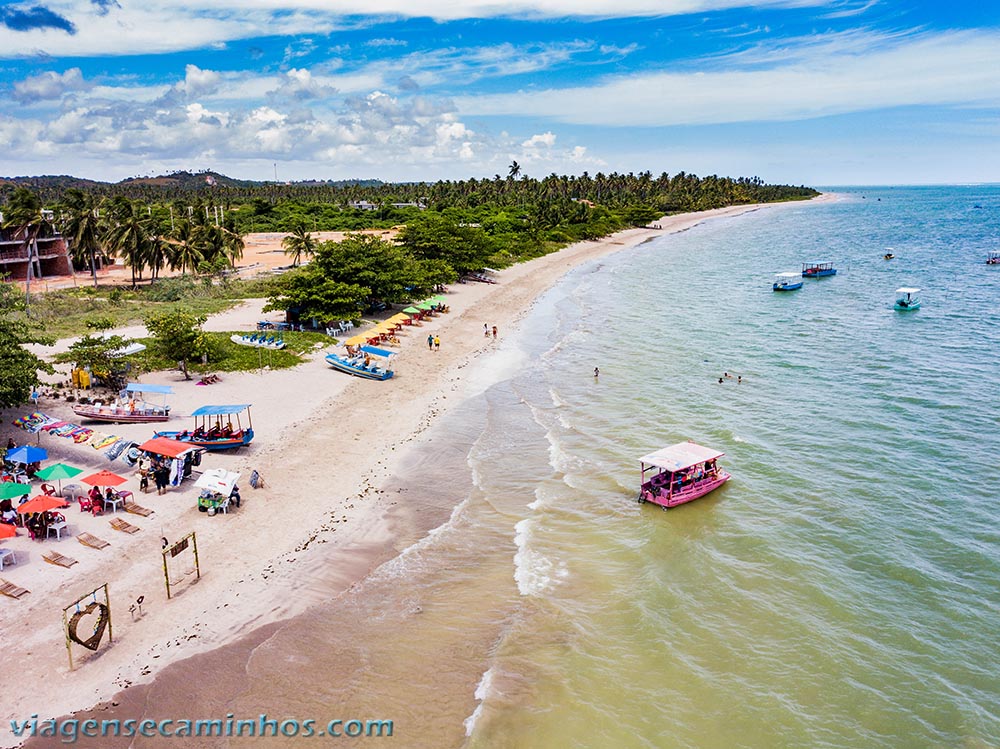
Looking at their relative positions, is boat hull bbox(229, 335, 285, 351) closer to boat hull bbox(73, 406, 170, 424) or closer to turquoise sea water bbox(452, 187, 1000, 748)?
boat hull bbox(73, 406, 170, 424)

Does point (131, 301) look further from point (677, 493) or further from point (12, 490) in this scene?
point (677, 493)

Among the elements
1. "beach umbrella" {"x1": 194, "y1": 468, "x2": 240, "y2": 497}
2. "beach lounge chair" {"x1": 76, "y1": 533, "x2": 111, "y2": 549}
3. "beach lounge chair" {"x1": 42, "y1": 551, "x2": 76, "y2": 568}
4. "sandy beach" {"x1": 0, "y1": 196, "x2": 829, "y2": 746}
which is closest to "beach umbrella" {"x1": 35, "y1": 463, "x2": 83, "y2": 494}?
"sandy beach" {"x1": 0, "y1": 196, "x2": 829, "y2": 746}

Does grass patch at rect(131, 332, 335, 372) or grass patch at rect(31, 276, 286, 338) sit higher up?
grass patch at rect(31, 276, 286, 338)

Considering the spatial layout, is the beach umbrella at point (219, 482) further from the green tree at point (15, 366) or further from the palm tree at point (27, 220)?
the palm tree at point (27, 220)

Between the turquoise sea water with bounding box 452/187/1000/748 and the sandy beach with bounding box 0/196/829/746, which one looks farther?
the sandy beach with bounding box 0/196/829/746

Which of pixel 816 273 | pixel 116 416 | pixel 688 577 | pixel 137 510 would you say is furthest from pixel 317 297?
pixel 816 273
